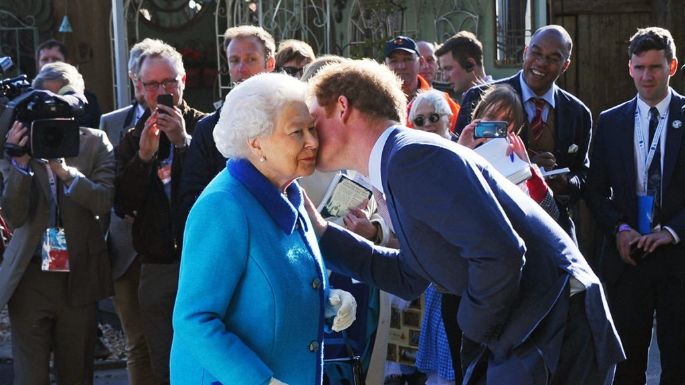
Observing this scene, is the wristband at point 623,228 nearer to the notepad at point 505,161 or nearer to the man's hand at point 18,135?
the notepad at point 505,161

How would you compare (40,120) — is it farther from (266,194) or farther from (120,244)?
(266,194)

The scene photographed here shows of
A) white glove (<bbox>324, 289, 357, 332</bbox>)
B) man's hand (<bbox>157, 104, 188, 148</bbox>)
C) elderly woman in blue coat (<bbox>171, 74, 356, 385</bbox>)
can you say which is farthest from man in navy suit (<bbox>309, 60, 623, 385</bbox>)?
man's hand (<bbox>157, 104, 188, 148</bbox>)

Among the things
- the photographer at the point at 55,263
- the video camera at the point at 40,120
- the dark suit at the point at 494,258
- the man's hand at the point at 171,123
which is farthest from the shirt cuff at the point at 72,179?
the dark suit at the point at 494,258

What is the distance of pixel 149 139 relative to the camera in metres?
5.18

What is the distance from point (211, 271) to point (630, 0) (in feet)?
20.2

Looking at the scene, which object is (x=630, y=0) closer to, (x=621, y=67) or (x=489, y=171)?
(x=621, y=67)

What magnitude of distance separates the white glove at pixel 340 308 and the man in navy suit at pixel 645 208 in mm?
2718

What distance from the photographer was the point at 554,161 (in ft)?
17.9

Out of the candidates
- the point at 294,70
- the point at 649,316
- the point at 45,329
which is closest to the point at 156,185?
the point at 45,329

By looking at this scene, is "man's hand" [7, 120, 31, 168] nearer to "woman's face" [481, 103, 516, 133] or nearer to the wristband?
"woman's face" [481, 103, 516, 133]

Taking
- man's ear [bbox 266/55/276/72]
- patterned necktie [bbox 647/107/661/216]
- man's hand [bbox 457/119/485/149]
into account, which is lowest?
patterned necktie [bbox 647/107/661/216]

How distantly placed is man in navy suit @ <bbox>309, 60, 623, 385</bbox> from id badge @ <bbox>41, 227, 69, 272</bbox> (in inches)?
104

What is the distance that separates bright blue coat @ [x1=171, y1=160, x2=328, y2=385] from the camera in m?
2.94

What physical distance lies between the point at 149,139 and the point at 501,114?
1.74 meters
